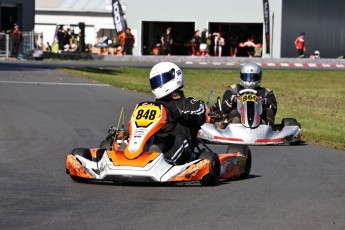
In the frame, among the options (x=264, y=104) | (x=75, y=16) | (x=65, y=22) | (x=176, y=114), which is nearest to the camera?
(x=176, y=114)

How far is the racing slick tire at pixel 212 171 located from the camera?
1002 centimetres

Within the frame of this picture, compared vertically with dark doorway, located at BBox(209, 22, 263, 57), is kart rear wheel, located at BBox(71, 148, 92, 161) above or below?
below

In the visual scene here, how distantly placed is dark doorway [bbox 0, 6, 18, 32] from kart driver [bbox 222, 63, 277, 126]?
3859 centimetres

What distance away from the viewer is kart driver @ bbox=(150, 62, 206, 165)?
10398mm

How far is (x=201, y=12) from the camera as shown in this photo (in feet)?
184

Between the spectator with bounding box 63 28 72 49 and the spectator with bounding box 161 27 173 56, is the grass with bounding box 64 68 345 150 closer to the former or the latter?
the spectator with bounding box 161 27 173 56

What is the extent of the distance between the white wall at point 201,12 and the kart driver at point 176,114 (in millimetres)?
44053

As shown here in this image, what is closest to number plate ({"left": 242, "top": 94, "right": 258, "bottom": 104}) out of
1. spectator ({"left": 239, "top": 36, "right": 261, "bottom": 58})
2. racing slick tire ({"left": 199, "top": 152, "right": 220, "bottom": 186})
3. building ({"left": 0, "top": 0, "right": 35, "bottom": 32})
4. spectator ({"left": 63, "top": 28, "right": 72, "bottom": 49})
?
racing slick tire ({"left": 199, "top": 152, "right": 220, "bottom": 186})

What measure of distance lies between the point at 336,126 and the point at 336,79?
1850 cm

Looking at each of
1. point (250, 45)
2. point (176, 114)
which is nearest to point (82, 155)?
point (176, 114)

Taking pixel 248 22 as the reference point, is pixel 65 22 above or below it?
below

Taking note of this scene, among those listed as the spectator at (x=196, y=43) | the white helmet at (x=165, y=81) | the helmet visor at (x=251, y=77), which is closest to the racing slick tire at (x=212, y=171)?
the white helmet at (x=165, y=81)

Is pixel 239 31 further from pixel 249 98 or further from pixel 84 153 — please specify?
pixel 84 153

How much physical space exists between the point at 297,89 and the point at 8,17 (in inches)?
989
